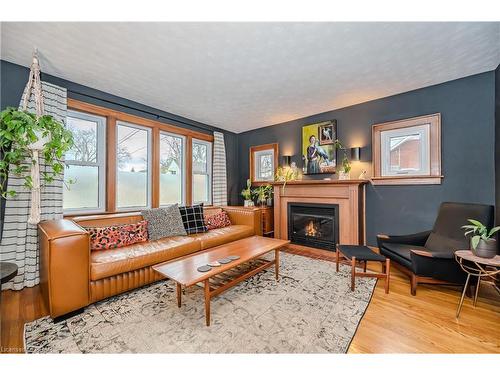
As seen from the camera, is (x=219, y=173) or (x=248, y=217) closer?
(x=248, y=217)

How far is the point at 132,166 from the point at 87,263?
1947mm

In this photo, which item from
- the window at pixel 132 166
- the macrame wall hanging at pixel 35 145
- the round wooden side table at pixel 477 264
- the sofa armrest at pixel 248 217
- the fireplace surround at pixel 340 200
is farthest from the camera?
the sofa armrest at pixel 248 217

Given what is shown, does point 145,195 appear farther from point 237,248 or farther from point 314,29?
point 314,29

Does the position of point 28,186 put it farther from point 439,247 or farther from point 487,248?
point 439,247

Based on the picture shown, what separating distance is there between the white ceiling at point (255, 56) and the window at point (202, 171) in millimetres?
1335

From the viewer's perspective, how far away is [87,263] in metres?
1.77

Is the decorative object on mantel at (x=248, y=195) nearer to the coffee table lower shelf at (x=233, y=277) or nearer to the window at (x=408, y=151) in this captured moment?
the coffee table lower shelf at (x=233, y=277)

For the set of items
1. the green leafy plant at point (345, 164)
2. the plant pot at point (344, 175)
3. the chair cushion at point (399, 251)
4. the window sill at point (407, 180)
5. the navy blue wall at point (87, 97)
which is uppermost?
the navy blue wall at point (87, 97)

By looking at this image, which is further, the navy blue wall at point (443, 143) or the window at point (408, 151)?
the window at point (408, 151)

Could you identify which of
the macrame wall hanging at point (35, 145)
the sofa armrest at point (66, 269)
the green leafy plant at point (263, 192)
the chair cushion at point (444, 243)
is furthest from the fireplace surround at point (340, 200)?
the macrame wall hanging at point (35, 145)

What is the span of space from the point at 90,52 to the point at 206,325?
2.80m

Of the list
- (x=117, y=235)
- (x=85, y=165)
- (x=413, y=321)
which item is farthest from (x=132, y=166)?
(x=413, y=321)

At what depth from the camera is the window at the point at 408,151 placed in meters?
2.76

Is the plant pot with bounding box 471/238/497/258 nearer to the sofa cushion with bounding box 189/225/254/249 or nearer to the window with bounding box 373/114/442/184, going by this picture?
the window with bounding box 373/114/442/184
